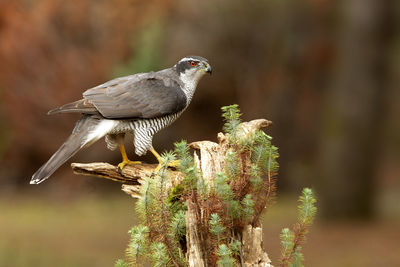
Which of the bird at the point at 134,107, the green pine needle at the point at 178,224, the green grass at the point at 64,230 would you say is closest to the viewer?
the green pine needle at the point at 178,224

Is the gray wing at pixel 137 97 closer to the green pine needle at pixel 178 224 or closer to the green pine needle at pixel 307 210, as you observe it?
the green pine needle at pixel 178 224

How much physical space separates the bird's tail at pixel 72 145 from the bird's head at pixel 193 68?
861mm

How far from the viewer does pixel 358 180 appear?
1200 centimetres

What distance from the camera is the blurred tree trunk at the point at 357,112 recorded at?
11766 millimetres

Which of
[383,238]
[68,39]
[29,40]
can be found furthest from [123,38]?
→ [383,238]

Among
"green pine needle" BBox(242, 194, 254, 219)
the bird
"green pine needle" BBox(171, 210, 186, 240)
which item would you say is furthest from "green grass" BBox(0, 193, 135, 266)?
"green pine needle" BBox(242, 194, 254, 219)

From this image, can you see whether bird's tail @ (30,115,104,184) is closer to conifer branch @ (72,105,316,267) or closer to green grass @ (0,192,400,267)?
conifer branch @ (72,105,316,267)

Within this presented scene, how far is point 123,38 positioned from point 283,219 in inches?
230

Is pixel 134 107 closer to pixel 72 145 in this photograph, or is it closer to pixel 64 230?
pixel 72 145

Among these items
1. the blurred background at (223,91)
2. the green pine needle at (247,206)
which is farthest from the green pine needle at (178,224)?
the blurred background at (223,91)

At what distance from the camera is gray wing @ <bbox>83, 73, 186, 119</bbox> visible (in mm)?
4669

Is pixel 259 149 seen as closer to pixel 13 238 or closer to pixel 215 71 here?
pixel 13 238

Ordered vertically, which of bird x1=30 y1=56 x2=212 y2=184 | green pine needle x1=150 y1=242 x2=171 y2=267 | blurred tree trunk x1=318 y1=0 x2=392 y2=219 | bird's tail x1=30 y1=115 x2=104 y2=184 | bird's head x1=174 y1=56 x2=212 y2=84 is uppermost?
blurred tree trunk x1=318 y1=0 x2=392 y2=219

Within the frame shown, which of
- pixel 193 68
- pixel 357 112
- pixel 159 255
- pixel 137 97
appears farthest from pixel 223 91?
pixel 159 255
